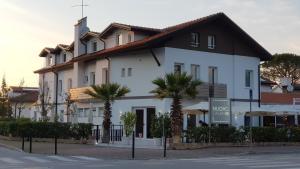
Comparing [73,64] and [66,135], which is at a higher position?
[73,64]

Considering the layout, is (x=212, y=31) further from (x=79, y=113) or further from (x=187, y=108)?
(x=79, y=113)

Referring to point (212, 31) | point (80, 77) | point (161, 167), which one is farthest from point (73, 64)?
point (161, 167)

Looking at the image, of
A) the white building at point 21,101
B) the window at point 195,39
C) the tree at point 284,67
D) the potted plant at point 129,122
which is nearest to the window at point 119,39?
the window at point 195,39

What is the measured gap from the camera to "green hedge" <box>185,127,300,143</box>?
31.2 metres

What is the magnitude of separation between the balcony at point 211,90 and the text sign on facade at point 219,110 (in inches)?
290

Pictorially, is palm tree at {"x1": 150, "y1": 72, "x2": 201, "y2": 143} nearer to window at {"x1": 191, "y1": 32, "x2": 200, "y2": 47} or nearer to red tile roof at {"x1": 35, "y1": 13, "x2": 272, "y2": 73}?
red tile roof at {"x1": 35, "y1": 13, "x2": 272, "y2": 73}

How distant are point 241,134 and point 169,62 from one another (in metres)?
7.33

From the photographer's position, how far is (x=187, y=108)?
114 feet

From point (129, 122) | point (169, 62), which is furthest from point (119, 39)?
point (129, 122)

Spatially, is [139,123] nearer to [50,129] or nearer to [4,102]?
[50,129]

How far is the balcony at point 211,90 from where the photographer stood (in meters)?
37.8

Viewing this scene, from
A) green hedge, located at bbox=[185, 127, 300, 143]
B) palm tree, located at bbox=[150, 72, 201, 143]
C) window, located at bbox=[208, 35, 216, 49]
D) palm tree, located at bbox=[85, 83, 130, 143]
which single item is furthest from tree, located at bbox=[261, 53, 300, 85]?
palm tree, located at bbox=[150, 72, 201, 143]

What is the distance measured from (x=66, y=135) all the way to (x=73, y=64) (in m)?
11.9

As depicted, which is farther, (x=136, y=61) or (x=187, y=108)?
(x=136, y=61)
